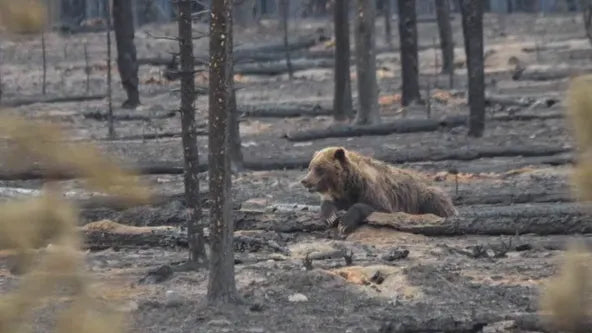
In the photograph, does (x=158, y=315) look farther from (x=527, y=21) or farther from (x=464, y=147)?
(x=527, y=21)

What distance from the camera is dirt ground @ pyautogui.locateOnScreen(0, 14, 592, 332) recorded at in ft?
34.7

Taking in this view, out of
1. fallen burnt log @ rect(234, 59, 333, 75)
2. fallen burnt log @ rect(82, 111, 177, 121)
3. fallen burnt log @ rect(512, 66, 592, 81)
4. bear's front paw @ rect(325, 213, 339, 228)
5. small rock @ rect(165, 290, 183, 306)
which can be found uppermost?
fallen burnt log @ rect(234, 59, 333, 75)

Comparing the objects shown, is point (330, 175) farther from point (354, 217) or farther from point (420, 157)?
point (420, 157)

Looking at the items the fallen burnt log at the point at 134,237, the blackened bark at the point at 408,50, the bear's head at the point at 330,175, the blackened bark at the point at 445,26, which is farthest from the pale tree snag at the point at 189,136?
the blackened bark at the point at 445,26

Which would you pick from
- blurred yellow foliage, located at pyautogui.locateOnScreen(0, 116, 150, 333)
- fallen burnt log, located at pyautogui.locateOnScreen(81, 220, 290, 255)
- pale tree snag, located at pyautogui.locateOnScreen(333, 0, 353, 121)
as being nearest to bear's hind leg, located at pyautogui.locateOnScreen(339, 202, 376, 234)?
fallen burnt log, located at pyautogui.locateOnScreen(81, 220, 290, 255)

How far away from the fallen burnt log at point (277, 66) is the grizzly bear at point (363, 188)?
2728 centimetres

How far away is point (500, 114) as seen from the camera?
28.6 metres

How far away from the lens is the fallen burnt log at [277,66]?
4253 centimetres

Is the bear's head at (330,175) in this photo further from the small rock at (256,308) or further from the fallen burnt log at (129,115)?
the fallen burnt log at (129,115)

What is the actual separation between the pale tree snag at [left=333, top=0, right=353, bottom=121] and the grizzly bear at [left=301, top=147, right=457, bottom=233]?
1198 centimetres

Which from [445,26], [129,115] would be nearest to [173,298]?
[129,115]

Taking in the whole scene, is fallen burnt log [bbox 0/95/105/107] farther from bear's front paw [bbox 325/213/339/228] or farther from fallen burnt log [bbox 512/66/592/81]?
bear's front paw [bbox 325/213/339/228]

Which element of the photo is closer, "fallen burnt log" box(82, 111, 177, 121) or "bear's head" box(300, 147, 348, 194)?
"bear's head" box(300, 147, 348, 194)

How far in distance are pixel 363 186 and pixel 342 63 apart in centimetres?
1336
